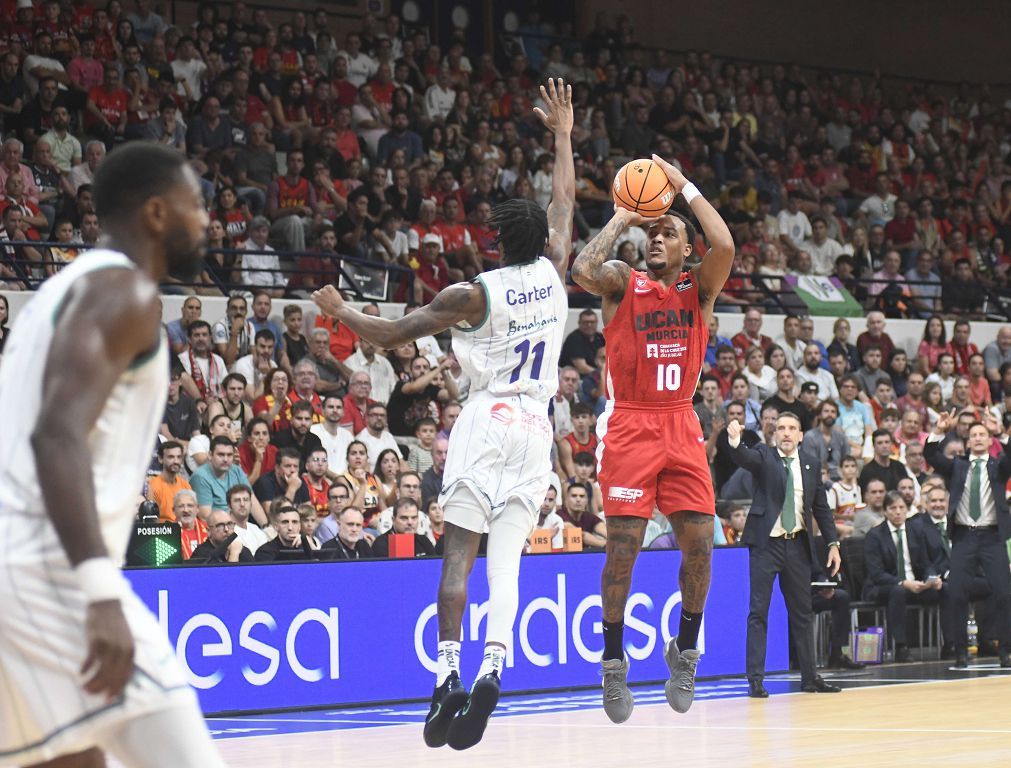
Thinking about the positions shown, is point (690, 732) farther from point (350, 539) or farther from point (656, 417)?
point (350, 539)

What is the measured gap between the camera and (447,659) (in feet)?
23.5

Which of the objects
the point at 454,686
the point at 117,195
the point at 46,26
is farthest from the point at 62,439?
the point at 46,26

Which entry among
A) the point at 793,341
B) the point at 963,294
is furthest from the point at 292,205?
the point at 963,294

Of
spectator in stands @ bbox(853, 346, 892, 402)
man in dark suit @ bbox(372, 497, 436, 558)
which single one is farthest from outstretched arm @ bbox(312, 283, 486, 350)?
spectator in stands @ bbox(853, 346, 892, 402)

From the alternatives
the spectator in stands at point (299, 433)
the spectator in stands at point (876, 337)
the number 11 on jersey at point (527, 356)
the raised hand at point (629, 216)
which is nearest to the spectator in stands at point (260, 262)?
the spectator in stands at point (299, 433)

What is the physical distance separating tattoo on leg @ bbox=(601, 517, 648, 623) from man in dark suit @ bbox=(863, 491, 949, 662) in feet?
25.6

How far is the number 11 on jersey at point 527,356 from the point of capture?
7285 mm

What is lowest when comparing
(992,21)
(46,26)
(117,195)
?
(117,195)

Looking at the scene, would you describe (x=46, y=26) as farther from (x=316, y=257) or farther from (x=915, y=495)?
(x=915, y=495)

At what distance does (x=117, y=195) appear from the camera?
3510 millimetres

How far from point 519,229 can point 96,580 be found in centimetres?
445

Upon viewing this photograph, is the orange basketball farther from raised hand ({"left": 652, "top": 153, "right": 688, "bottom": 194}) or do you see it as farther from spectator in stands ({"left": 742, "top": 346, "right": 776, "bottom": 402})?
spectator in stands ({"left": 742, "top": 346, "right": 776, "bottom": 402})

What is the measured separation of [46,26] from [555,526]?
27.4 ft

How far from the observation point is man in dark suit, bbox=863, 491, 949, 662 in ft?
50.7
